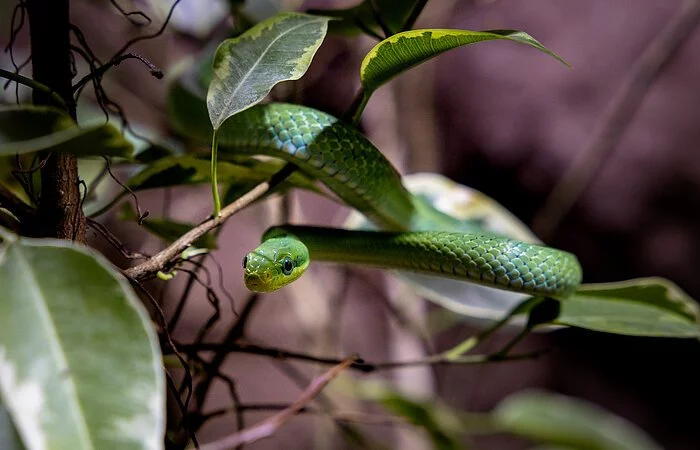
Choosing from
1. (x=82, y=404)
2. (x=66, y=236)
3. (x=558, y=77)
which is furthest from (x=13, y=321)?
(x=558, y=77)

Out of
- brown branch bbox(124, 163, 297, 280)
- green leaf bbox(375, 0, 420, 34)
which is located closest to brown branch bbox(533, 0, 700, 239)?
green leaf bbox(375, 0, 420, 34)

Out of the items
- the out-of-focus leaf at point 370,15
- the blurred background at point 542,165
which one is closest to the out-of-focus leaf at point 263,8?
the out-of-focus leaf at point 370,15

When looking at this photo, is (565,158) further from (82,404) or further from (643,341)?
(82,404)

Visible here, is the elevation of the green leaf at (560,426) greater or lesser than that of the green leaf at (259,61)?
lesser

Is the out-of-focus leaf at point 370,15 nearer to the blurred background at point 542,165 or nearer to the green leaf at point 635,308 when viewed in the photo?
the green leaf at point 635,308

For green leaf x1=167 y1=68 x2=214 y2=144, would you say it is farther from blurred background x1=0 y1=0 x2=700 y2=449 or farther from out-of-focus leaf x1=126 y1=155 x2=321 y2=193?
blurred background x1=0 y1=0 x2=700 y2=449

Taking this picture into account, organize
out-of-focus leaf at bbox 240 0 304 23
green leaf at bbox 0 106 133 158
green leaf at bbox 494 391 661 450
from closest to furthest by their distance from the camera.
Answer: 1. green leaf at bbox 0 106 133 158
2. out-of-focus leaf at bbox 240 0 304 23
3. green leaf at bbox 494 391 661 450
